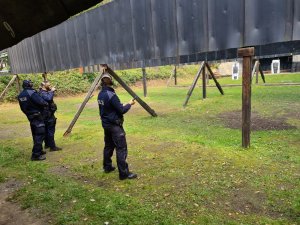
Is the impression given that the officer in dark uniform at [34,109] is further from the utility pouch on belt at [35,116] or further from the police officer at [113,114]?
the police officer at [113,114]

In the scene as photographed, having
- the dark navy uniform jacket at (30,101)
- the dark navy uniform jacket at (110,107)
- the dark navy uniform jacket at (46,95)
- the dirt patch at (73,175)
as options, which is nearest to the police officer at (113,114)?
the dark navy uniform jacket at (110,107)

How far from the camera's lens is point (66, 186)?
5637 mm

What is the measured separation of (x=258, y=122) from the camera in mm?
10430

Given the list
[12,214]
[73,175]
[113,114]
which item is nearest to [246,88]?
[113,114]

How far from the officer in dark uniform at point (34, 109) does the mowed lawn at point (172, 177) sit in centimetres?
48

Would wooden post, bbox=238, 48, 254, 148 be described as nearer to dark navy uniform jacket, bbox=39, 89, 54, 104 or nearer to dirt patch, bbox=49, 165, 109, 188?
dirt patch, bbox=49, 165, 109, 188

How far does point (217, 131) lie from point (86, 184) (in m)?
5.18

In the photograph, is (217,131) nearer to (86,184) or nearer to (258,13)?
(258,13)

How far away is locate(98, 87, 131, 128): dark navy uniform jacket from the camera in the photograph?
5.54 meters

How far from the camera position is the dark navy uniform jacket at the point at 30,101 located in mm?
7148

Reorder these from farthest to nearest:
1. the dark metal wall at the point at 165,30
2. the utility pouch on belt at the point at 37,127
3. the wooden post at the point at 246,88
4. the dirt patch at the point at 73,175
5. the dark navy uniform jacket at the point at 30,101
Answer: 1. the utility pouch on belt at the point at 37,127
2. the dark navy uniform jacket at the point at 30,101
3. the wooden post at the point at 246,88
4. the dark metal wall at the point at 165,30
5. the dirt patch at the point at 73,175

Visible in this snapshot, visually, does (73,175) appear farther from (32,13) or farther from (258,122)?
(258,122)

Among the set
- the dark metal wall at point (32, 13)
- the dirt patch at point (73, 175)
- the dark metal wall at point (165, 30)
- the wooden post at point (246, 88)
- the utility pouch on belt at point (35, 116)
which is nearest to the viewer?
the dark metal wall at point (32, 13)

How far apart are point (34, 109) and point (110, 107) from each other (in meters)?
2.78
